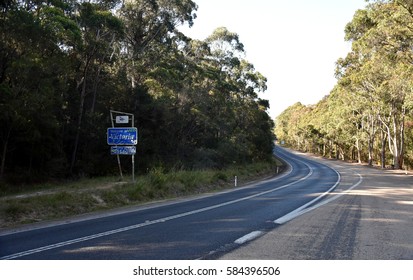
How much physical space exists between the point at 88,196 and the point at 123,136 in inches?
202

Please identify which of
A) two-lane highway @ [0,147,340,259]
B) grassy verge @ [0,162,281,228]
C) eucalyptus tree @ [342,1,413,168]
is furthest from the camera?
eucalyptus tree @ [342,1,413,168]

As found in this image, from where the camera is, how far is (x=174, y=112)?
34156 mm

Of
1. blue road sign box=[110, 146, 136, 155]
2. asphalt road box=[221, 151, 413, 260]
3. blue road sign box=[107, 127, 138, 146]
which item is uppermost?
blue road sign box=[107, 127, 138, 146]

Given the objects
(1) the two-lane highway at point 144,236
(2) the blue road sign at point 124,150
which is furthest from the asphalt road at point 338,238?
(2) the blue road sign at point 124,150

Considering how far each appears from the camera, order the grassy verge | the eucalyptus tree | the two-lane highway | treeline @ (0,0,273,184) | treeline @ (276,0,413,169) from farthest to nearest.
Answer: treeline @ (276,0,413,169) < the eucalyptus tree < treeline @ (0,0,273,184) < the grassy verge < the two-lane highway

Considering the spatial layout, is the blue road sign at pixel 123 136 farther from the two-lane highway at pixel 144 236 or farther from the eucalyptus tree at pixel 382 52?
the eucalyptus tree at pixel 382 52

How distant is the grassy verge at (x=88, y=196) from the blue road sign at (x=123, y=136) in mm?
2233

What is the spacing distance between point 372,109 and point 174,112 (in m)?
26.1

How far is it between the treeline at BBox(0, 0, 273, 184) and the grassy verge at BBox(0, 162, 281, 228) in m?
4.69

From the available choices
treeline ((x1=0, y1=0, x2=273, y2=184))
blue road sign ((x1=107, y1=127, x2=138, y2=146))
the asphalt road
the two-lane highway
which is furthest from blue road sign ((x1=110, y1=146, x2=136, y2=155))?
the asphalt road

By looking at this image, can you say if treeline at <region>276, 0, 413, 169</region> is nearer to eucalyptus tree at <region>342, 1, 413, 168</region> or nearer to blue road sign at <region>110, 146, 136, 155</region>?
eucalyptus tree at <region>342, 1, 413, 168</region>

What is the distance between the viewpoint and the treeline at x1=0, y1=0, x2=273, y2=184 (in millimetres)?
18750

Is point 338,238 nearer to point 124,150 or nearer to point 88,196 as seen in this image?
point 88,196

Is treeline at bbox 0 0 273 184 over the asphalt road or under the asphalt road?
over
